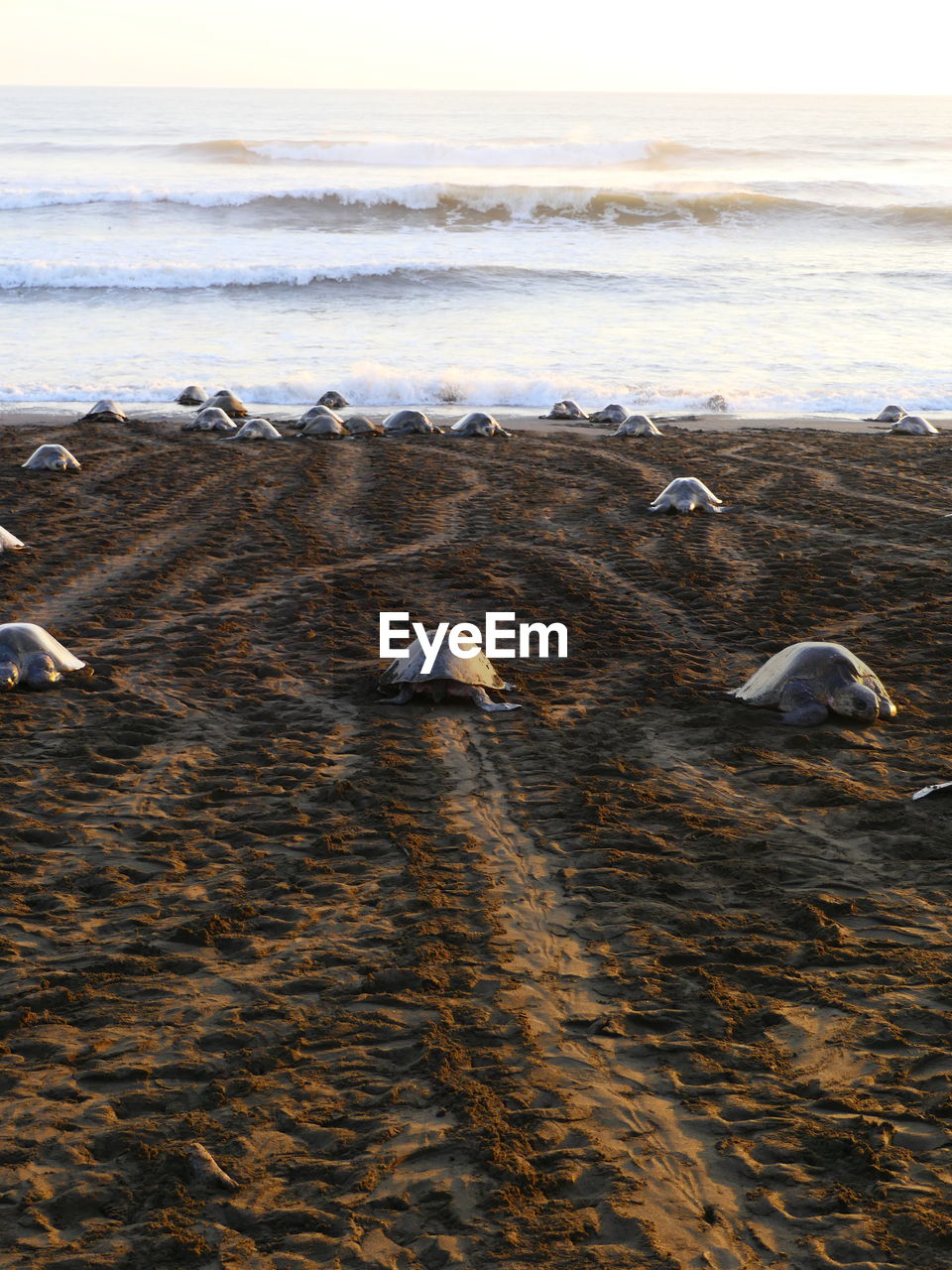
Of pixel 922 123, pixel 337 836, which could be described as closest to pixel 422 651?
pixel 337 836

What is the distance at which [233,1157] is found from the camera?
8.22 ft

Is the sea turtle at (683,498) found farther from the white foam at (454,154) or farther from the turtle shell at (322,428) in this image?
the white foam at (454,154)

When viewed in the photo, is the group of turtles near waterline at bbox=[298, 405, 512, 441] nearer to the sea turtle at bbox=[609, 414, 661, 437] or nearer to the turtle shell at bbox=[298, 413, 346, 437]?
the turtle shell at bbox=[298, 413, 346, 437]

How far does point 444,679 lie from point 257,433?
7.26 meters

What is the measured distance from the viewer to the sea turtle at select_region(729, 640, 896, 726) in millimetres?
5141

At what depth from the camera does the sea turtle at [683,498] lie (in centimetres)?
894

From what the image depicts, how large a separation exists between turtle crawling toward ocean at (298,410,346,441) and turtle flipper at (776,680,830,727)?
25.5 feet

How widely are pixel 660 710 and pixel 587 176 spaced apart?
41339 millimetres

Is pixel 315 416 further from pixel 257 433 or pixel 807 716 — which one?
pixel 807 716

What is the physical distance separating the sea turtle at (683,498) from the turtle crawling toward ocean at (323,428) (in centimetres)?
433

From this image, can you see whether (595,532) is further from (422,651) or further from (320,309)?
(320,309)

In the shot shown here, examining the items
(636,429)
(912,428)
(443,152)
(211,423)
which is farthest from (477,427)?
(443,152)

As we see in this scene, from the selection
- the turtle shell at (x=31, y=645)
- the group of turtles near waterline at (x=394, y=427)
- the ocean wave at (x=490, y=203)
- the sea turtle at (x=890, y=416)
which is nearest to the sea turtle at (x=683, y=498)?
the group of turtles near waterline at (x=394, y=427)

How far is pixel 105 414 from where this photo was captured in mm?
12734
